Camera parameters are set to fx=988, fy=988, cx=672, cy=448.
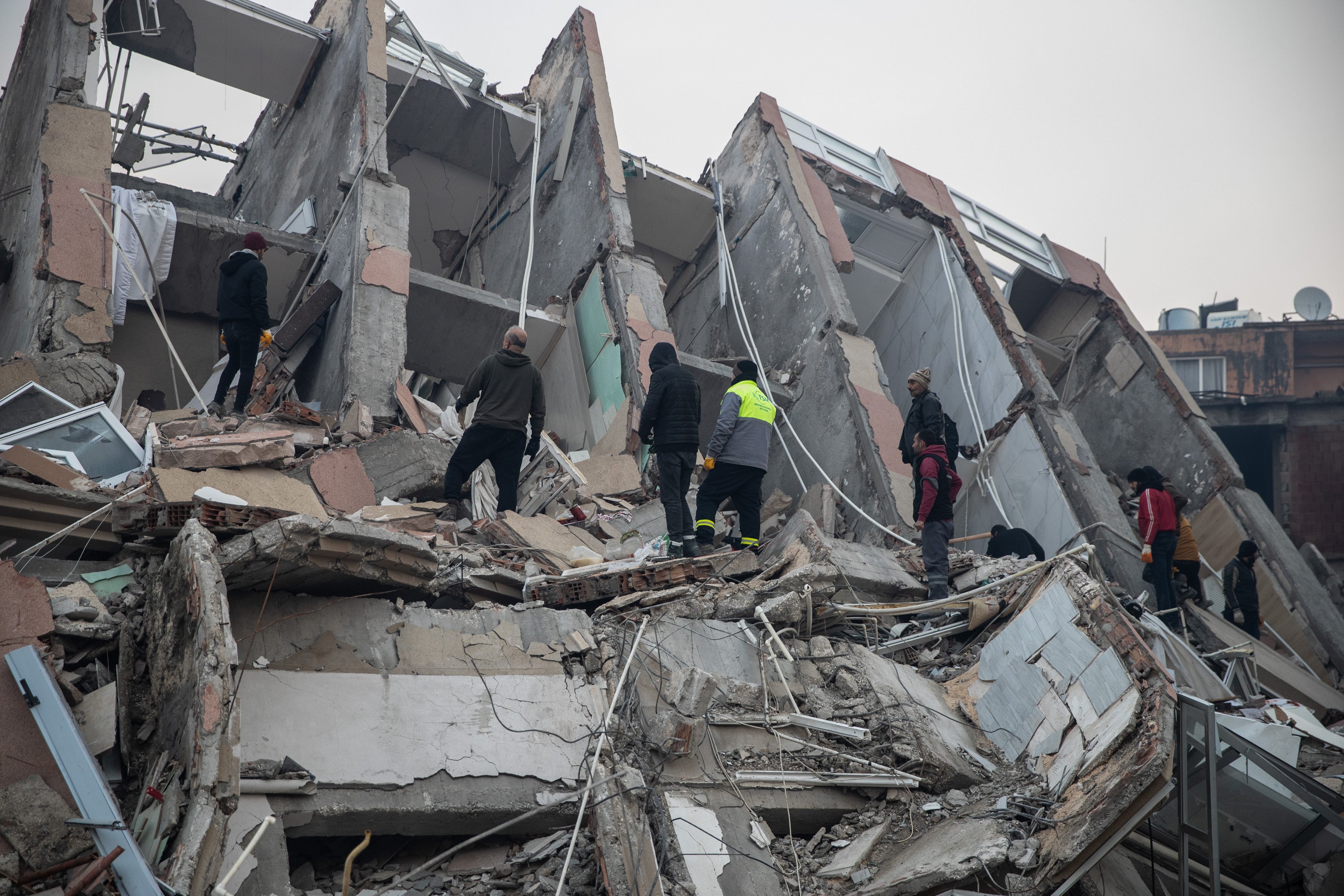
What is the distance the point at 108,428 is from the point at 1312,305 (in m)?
30.1

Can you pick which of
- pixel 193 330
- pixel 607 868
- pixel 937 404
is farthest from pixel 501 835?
pixel 193 330

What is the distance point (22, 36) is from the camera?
10.7 m

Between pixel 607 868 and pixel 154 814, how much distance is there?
167cm

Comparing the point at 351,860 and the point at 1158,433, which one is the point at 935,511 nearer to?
the point at 351,860

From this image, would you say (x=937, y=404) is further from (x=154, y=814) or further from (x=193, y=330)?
(x=193, y=330)

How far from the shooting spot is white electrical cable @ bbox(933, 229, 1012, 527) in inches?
447

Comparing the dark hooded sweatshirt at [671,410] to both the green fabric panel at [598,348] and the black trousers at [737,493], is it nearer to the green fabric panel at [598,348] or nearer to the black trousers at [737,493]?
the black trousers at [737,493]

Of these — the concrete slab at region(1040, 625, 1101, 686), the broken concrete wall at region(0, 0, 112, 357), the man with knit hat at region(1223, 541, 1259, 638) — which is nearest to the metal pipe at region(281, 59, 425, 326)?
the broken concrete wall at region(0, 0, 112, 357)

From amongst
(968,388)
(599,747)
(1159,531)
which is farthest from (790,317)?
(599,747)

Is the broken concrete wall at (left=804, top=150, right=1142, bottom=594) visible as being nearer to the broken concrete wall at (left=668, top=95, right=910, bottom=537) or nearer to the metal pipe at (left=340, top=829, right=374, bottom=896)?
the broken concrete wall at (left=668, top=95, right=910, bottom=537)

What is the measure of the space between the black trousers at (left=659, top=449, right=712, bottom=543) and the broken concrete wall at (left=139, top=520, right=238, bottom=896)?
335 centimetres

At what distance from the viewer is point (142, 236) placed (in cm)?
891

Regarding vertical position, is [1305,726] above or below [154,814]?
above

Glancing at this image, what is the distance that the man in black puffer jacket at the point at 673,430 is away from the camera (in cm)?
695
